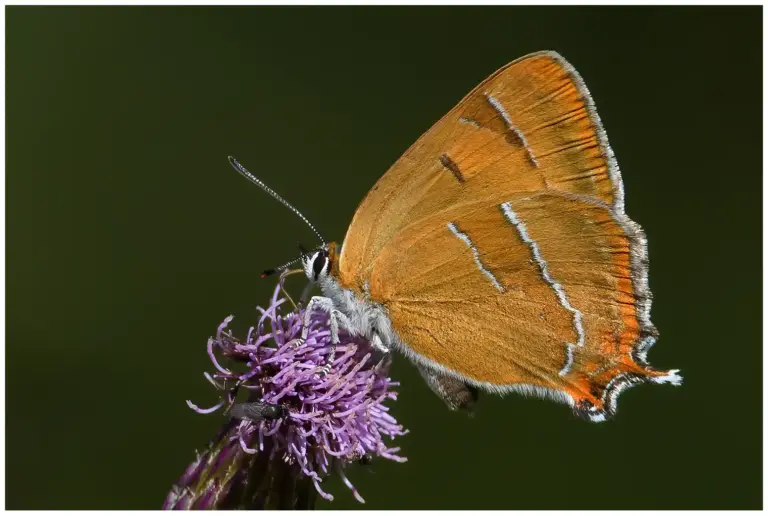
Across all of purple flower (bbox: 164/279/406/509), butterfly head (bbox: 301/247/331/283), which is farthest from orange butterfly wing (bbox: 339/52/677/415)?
purple flower (bbox: 164/279/406/509)

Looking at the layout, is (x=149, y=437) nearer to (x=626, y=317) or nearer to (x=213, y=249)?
(x=213, y=249)

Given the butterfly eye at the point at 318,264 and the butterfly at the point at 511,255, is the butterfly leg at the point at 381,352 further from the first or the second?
the butterfly eye at the point at 318,264

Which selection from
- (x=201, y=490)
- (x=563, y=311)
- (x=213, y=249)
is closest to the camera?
(x=201, y=490)

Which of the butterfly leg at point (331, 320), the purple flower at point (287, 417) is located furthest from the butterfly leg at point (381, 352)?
the butterfly leg at point (331, 320)

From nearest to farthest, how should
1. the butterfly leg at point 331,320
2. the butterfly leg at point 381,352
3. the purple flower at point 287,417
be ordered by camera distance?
the purple flower at point 287,417
the butterfly leg at point 331,320
the butterfly leg at point 381,352

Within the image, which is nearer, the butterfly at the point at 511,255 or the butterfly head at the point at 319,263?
the butterfly at the point at 511,255

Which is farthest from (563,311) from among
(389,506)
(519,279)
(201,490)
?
(389,506)

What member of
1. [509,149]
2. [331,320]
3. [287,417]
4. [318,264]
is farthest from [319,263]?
[509,149]
